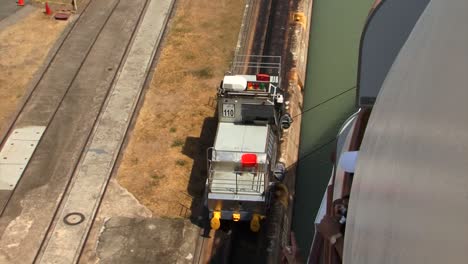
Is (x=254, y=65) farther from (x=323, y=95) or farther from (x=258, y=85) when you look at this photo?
(x=258, y=85)

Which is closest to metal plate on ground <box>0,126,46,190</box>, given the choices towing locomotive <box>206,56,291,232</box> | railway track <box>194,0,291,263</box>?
towing locomotive <box>206,56,291,232</box>

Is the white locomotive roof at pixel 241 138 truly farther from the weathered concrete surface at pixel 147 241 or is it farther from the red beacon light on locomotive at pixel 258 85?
the weathered concrete surface at pixel 147 241

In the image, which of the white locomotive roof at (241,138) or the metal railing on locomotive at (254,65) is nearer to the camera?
the white locomotive roof at (241,138)

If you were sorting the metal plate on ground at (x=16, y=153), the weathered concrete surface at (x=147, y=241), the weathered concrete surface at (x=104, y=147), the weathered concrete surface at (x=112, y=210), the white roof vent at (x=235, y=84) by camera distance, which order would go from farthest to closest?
the metal plate on ground at (x=16, y=153) < the white roof vent at (x=235, y=84) < the weathered concrete surface at (x=104, y=147) < the weathered concrete surface at (x=112, y=210) < the weathered concrete surface at (x=147, y=241)

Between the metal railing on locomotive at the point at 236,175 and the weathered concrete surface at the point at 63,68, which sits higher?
the weathered concrete surface at the point at 63,68

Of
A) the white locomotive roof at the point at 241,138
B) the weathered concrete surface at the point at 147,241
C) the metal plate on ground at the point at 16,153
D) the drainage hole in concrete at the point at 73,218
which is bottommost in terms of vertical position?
the weathered concrete surface at the point at 147,241

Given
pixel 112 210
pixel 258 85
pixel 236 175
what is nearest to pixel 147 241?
pixel 112 210

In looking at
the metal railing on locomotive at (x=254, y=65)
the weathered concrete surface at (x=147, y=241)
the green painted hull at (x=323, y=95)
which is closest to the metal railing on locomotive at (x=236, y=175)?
the weathered concrete surface at (x=147, y=241)
